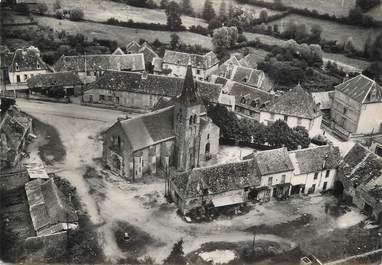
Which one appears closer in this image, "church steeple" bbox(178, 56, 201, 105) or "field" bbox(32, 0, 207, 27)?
"church steeple" bbox(178, 56, 201, 105)

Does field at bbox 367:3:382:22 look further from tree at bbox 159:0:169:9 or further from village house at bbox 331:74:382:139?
tree at bbox 159:0:169:9

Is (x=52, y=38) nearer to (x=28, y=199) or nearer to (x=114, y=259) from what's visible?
(x=28, y=199)

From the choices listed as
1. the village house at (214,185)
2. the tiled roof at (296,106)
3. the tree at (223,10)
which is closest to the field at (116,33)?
the tree at (223,10)

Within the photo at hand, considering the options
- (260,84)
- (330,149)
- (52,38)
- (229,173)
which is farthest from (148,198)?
(52,38)

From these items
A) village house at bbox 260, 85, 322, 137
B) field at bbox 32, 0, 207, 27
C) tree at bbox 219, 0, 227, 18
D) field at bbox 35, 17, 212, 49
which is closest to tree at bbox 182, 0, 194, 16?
field at bbox 32, 0, 207, 27

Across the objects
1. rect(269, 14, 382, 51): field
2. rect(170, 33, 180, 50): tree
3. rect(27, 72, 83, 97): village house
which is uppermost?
rect(269, 14, 382, 51): field

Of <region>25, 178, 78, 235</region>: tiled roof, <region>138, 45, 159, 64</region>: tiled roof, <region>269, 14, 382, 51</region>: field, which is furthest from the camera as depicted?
<region>138, 45, 159, 64</region>: tiled roof

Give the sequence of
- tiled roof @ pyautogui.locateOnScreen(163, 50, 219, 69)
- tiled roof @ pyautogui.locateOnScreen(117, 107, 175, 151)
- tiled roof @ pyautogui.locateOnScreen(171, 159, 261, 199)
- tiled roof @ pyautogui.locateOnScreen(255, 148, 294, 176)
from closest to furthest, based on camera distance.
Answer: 1. tiled roof @ pyautogui.locateOnScreen(171, 159, 261, 199)
2. tiled roof @ pyautogui.locateOnScreen(255, 148, 294, 176)
3. tiled roof @ pyautogui.locateOnScreen(117, 107, 175, 151)
4. tiled roof @ pyautogui.locateOnScreen(163, 50, 219, 69)
